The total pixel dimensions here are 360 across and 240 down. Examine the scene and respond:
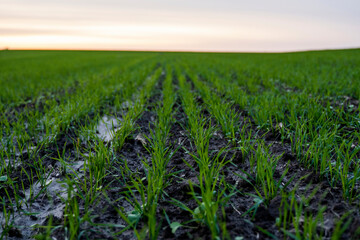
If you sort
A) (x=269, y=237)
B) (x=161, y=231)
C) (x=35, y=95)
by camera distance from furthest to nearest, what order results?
(x=35, y=95), (x=161, y=231), (x=269, y=237)

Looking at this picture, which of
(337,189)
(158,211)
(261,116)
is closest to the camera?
(158,211)

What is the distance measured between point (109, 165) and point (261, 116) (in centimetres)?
191

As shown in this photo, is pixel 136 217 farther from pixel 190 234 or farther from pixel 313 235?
pixel 313 235

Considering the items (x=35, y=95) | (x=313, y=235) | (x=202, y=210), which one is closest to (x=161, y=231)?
(x=202, y=210)

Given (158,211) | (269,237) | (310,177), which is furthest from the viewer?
(310,177)

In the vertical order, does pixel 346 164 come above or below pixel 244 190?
above

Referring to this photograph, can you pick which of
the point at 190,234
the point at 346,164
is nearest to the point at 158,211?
the point at 190,234

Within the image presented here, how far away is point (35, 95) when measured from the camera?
5910 mm

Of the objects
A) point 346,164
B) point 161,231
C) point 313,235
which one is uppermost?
point 346,164

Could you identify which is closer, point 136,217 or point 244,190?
point 136,217

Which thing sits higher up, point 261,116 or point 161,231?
point 261,116

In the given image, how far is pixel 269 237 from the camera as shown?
1.48 m

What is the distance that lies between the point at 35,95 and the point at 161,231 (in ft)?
18.0

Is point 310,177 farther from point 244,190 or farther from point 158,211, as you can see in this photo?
point 158,211
